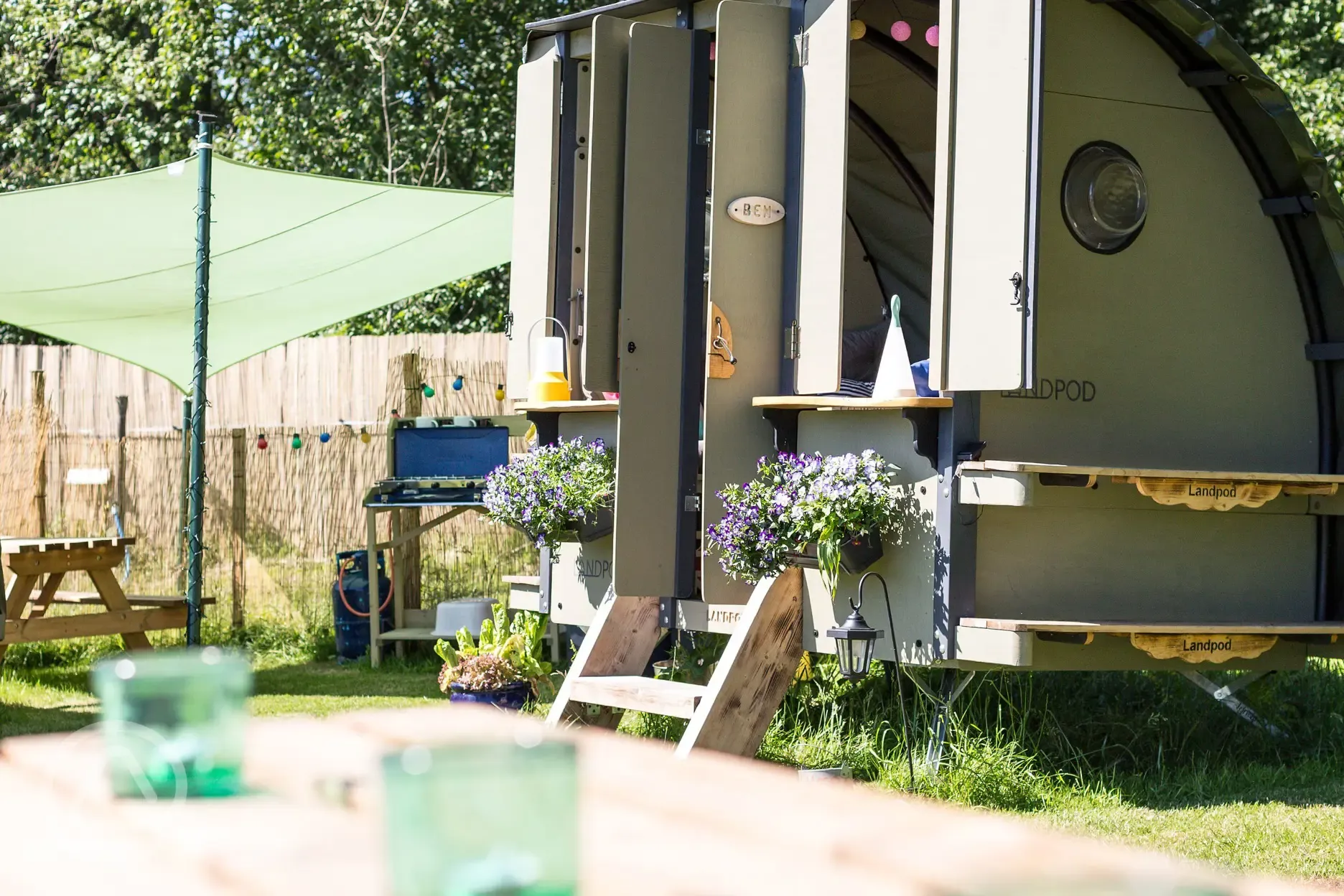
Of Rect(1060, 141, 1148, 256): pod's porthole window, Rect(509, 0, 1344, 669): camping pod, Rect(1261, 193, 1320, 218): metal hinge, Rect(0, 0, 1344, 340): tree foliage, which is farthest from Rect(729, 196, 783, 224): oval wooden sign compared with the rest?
Rect(0, 0, 1344, 340): tree foliage

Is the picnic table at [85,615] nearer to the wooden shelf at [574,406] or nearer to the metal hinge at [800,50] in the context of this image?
the wooden shelf at [574,406]

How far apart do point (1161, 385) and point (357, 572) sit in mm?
5435

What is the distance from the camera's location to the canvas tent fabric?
22.8ft

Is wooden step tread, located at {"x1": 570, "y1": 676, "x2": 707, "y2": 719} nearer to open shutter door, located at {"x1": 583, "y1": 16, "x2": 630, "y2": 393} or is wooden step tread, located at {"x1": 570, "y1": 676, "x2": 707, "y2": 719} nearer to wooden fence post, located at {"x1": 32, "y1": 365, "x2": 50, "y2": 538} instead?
open shutter door, located at {"x1": 583, "y1": 16, "x2": 630, "y2": 393}

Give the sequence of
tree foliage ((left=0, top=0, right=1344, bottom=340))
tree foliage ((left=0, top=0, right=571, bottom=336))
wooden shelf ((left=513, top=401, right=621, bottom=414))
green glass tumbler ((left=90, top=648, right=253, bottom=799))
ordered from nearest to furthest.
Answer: green glass tumbler ((left=90, top=648, right=253, bottom=799)) < wooden shelf ((left=513, top=401, right=621, bottom=414)) < tree foliage ((left=0, top=0, right=1344, bottom=340)) < tree foliage ((left=0, top=0, right=571, bottom=336))

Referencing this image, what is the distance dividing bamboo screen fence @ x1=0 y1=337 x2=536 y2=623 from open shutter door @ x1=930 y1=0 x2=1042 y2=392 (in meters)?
5.28

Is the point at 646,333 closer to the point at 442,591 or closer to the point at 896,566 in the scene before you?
the point at 896,566

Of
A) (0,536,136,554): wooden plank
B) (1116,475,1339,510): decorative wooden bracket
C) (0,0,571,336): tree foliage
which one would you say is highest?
(0,0,571,336): tree foliage

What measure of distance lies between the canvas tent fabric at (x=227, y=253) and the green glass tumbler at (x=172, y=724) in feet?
18.1

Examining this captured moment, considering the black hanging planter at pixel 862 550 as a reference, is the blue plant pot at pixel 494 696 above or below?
below

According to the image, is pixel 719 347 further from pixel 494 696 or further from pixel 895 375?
pixel 494 696

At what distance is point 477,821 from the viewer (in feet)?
3.43

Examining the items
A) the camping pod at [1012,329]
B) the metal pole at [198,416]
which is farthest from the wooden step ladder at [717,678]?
the metal pole at [198,416]

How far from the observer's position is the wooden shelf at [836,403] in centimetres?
458
